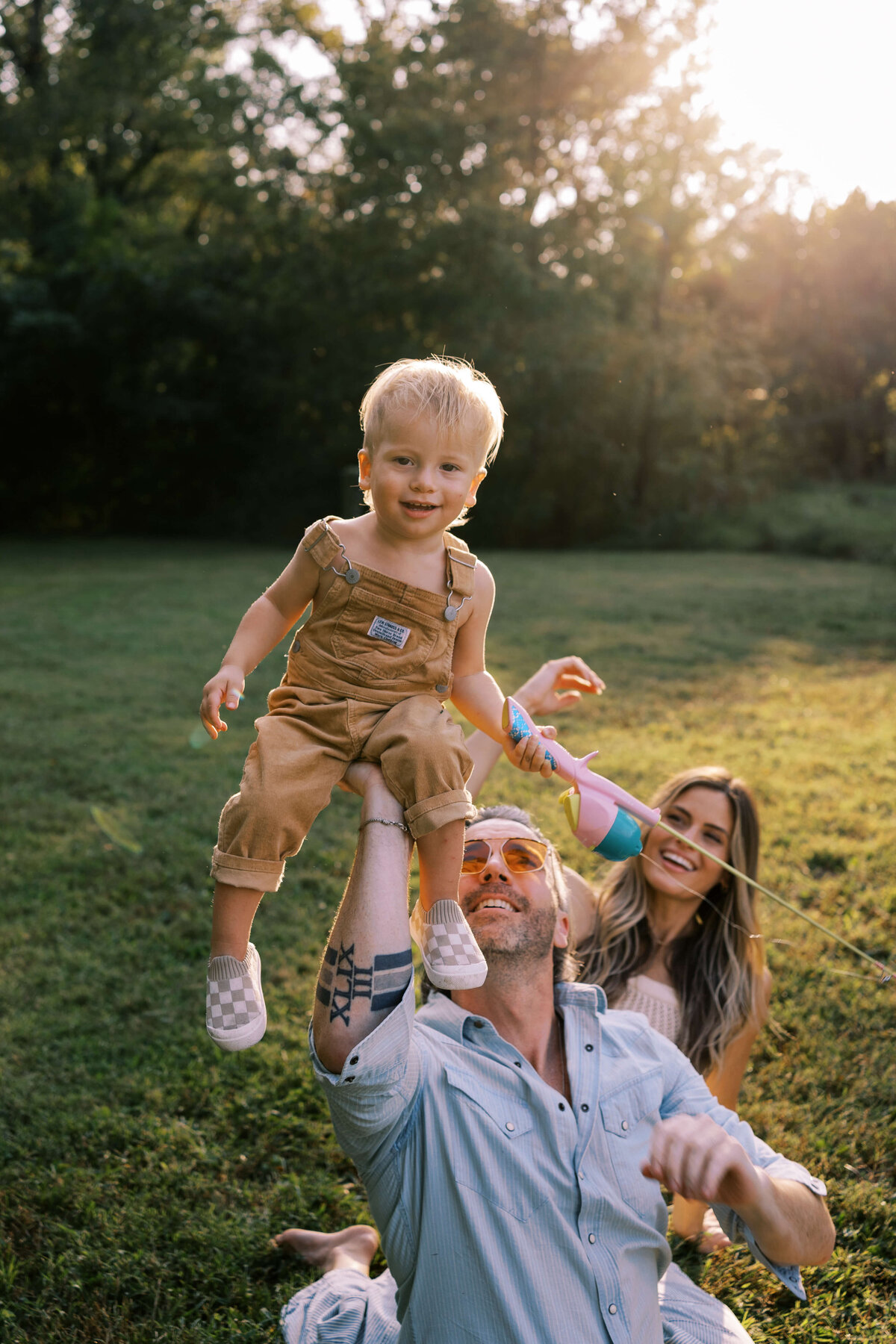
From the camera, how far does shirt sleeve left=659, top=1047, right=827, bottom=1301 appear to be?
2010 millimetres

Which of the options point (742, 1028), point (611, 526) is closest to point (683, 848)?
point (742, 1028)

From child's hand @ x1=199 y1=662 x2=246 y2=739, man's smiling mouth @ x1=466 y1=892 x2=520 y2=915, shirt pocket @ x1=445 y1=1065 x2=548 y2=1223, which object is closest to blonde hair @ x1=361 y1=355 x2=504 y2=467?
child's hand @ x1=199 y1=662 x2=246 y2=739

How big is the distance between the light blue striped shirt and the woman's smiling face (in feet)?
3.74

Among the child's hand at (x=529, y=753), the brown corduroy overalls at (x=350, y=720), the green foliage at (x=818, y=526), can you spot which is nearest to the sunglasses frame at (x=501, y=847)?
the child's hand at (x=529, y=753)

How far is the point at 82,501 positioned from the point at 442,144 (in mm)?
11299

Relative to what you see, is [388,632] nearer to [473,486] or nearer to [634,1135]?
[473,486]

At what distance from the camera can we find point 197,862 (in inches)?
202

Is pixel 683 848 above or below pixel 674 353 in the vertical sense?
below

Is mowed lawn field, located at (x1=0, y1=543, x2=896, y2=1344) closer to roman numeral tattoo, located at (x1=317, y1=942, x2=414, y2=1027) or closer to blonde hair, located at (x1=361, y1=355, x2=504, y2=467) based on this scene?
roman numeral tattoo, located at (x1=317, y1=942, x2=414, y2=1027)

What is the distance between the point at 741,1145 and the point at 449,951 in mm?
732

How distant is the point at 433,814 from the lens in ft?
6.21

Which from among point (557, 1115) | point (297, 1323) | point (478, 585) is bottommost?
point (297, 1323)

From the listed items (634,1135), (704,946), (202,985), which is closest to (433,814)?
(634,1135)

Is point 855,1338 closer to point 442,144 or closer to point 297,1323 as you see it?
point 297,1323
